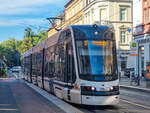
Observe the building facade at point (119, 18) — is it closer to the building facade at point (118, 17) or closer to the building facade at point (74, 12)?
the building facade at point (118, 17)

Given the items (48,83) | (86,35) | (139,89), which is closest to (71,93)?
(86,35)

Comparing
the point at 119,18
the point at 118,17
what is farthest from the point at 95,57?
the point at 119,18

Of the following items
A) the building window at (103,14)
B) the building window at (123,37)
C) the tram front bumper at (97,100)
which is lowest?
the tram front bumper at (97,100)

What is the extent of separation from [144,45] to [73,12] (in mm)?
32719

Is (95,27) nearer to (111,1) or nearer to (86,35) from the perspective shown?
(86,35)

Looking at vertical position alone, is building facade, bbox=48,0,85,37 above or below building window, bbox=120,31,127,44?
above

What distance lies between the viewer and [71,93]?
1185 cm

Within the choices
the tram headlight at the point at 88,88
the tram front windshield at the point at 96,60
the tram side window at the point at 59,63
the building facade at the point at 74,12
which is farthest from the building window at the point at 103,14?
the tram headlight at the point at 88,88

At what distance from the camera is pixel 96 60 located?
1151cm

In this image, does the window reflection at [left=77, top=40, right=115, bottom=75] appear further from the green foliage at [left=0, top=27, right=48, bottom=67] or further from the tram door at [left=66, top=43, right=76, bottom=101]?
the green foliage at [left=0, top=27, right=48, bottom=67]

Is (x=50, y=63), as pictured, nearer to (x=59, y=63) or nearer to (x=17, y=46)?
(x=59, y=63)

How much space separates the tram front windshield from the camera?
11.4 m

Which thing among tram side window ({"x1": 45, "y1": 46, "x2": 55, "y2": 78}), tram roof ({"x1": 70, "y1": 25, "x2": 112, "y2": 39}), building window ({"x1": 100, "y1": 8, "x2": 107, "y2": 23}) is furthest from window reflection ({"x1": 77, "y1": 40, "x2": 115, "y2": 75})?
building window ({"x1": 100, "y1": 8, "x2": 107, "y2": 23})

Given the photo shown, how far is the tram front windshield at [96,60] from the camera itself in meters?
11.4
